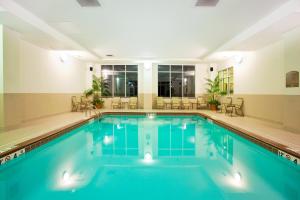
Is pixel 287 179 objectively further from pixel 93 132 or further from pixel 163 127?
pixel 93 132

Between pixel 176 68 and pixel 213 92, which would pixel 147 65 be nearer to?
pixel 176 68

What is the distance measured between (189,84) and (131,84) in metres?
3.54

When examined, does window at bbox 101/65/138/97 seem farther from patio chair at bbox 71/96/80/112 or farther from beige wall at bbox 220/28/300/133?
beige wall at bbox 220/28/300/133

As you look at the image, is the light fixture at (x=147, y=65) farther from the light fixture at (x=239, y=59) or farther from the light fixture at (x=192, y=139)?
the light fixture at (x=192, y=139)

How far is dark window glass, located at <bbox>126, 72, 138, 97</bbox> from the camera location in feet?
44.4

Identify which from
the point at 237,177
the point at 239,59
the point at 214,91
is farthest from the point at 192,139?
the point at 214,91

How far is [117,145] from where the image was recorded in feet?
17.5

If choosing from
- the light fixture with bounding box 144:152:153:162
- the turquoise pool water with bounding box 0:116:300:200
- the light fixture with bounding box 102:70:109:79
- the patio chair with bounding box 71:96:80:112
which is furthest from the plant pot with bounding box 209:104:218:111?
the light fixture with bounding box 144:152:153:162

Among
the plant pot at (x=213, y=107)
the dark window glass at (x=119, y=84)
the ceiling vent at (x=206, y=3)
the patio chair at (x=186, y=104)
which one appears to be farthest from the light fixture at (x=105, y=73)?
the ceiling vent at (x=206, y=3)

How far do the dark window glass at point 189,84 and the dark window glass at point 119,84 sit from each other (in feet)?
12.4

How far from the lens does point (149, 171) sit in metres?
3.57

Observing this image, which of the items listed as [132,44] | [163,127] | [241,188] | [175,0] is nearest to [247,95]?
[163,127]

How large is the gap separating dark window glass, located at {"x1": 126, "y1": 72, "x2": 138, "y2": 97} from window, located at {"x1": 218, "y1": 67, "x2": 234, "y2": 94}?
4947 mm

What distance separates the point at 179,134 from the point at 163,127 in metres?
1.16
